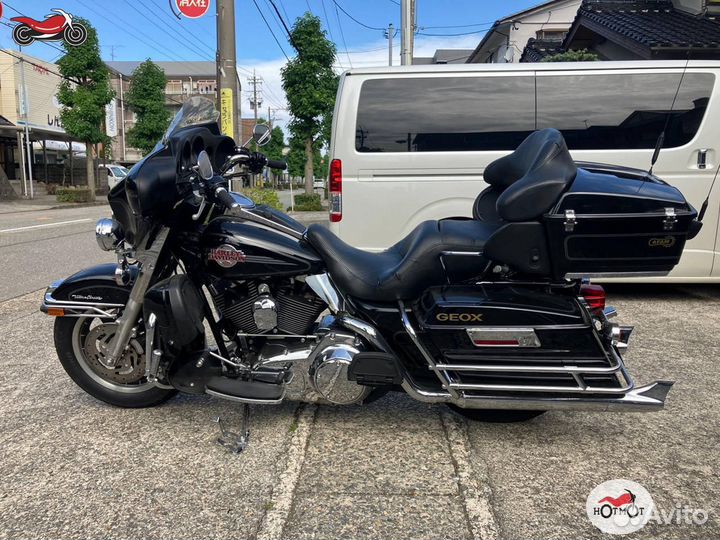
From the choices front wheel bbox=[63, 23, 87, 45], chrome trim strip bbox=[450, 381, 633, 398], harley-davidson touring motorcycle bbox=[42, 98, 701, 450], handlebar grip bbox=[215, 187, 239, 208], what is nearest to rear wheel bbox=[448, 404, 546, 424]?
harley-davidson touring motorcycle bbox=[42, 98, 701, 450]

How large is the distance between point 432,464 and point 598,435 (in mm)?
906

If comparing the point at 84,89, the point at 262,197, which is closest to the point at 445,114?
the point at 262,197

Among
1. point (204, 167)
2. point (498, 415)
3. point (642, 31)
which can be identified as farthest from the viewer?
point (642, 31)

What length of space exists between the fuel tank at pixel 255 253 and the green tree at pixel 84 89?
24217mm

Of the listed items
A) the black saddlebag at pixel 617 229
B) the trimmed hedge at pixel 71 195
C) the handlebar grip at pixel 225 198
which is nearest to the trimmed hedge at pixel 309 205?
the trimmed hedge at pixel 71 195

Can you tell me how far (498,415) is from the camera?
280cm

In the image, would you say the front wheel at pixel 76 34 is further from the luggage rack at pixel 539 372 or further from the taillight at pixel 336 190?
the luggage rack at pixel 539 372

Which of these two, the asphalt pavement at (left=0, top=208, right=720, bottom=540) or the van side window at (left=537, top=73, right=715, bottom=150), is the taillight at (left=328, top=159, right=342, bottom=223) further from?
the asphalt pavement at (left=0, top=208, right=720, bottom=540)

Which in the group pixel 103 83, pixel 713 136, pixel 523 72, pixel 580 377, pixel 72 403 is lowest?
pixel 72 403

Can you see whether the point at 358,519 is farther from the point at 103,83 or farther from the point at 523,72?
the point at 103,83

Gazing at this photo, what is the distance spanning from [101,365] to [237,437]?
930 millimetres

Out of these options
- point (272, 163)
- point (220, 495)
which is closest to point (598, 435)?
point (220, 495)

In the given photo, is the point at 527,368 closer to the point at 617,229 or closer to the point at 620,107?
the point at 617,229

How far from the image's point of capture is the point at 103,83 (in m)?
23.9
